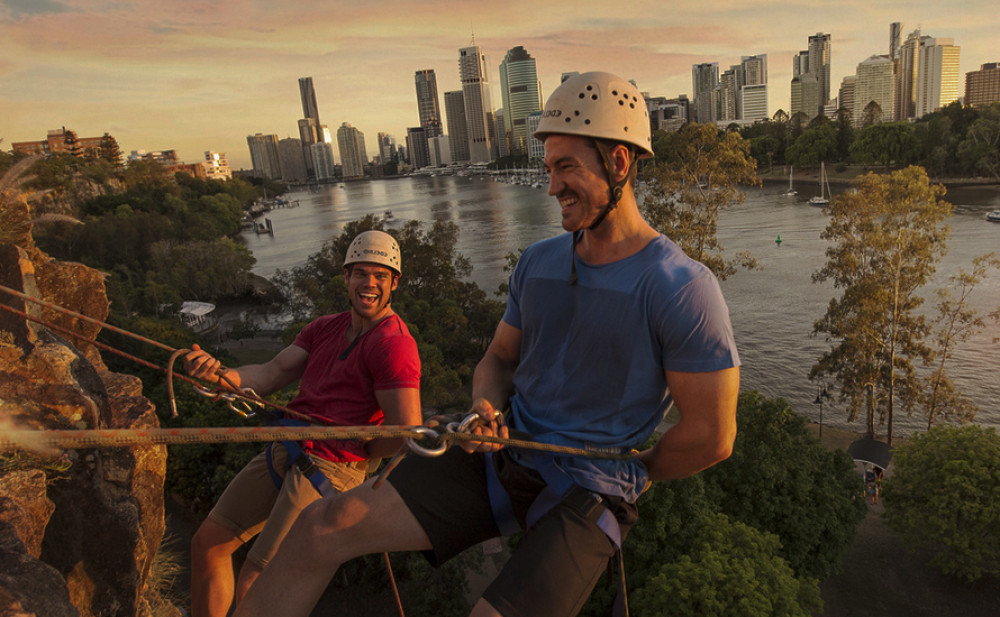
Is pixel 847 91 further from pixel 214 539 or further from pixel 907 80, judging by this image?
pixel 214 539

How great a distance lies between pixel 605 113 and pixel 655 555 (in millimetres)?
10222

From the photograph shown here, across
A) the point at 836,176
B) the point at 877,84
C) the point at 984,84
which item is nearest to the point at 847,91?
the point at 877,84

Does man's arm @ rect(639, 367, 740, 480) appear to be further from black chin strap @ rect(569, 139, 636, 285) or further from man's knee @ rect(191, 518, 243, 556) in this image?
man's knee @ rect(191, 518, 243, 556)

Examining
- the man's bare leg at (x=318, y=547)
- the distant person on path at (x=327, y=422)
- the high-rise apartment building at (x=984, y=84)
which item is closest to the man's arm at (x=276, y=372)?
the distant person on path at (x=327, y=422)

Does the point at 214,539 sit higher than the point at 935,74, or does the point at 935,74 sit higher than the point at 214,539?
the point at 935,74

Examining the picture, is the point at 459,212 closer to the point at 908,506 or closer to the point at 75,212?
the point at 75,212

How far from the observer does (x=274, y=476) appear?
10.6ft

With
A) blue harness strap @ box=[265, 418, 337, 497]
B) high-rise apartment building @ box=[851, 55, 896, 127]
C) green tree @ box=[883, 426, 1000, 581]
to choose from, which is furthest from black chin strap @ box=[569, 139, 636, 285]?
high-rise apartment building @ box=[851, 55, 896, 127]

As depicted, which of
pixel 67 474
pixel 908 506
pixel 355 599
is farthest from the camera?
pixel 908 506

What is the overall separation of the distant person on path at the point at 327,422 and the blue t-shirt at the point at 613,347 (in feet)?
3.22

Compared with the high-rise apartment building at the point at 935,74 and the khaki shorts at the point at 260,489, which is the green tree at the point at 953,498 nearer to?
the khaki shorts at the point at 260,489

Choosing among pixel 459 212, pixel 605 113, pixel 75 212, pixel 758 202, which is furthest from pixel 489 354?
pixel 459 212

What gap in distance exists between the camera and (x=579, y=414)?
7.23ft

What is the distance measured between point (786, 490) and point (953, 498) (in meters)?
3.73
